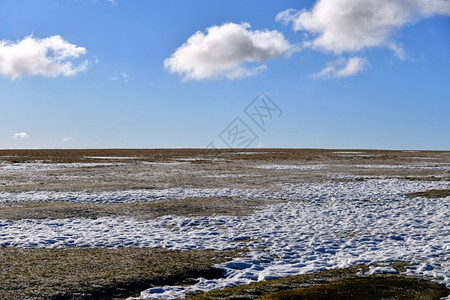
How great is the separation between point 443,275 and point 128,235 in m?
9.10

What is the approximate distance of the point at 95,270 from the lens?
400 inches

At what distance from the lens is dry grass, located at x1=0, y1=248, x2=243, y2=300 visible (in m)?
8.86

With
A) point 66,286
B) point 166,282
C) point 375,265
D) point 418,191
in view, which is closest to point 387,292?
point 375,265

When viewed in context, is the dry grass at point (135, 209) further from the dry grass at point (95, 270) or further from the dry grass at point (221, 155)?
the dry grass at point (221, 155)

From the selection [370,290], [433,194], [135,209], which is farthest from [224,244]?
[433,194]

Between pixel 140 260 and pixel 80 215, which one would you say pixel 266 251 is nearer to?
pixel 140 260

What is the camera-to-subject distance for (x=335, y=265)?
10859 mm

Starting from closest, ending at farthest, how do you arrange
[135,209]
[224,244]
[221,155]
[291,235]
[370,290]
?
[370,290]
[224,244]
[291,235]
[135,209]
[221,155]

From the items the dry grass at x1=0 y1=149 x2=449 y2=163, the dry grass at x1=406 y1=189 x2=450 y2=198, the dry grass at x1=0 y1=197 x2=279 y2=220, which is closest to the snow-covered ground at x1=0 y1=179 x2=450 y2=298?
the dry grass at x1=0 y1=197 x2=279 y2=220

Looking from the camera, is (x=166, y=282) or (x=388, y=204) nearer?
(x=166, y=282)

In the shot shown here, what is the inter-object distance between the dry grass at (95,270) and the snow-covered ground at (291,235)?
0.57 meters

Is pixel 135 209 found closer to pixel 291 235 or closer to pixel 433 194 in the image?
pixel 291 235

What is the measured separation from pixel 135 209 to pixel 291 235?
816 cm

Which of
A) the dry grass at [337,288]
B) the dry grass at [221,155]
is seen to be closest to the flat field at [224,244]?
the dry grass at [337,288]
